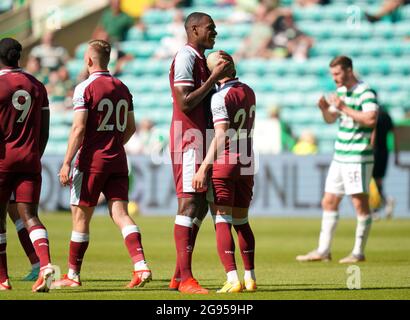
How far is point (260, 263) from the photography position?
13102 millimetres

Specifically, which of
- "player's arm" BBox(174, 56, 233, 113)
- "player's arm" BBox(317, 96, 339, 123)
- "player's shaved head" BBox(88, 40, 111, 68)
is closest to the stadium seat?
"player's arm" BBox(317, 96, 339, 123)

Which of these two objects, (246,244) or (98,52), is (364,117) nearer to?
(246,244)

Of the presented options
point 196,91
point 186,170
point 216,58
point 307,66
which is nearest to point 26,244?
point 186,170

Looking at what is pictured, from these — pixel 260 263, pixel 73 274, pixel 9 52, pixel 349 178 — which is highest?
pixel 9 52

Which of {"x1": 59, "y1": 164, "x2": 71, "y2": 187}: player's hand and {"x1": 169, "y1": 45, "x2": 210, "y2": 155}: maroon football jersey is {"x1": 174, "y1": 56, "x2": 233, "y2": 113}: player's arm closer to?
{"x1": 169, "y1": 45, "x2": 210, "y2": 155}: maroon football jersey

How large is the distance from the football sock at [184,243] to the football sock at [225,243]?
0.94 feet

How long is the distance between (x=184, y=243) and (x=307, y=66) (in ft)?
58.0

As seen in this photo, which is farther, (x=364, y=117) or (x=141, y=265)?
(x=364, y=117)

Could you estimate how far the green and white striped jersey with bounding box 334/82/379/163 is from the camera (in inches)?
Result: 531

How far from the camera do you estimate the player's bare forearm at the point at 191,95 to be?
30.8ft

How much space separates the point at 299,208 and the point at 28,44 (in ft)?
34.0

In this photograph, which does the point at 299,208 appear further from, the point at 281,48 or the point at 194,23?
the point at 194,23

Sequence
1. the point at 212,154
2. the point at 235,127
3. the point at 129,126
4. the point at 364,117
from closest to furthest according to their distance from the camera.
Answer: the point at 212,154
the point at 235,127
the point at 129,126
the point at 364,117

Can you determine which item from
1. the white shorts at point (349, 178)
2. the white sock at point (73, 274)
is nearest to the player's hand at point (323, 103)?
the white shorts at point (349, 178)
